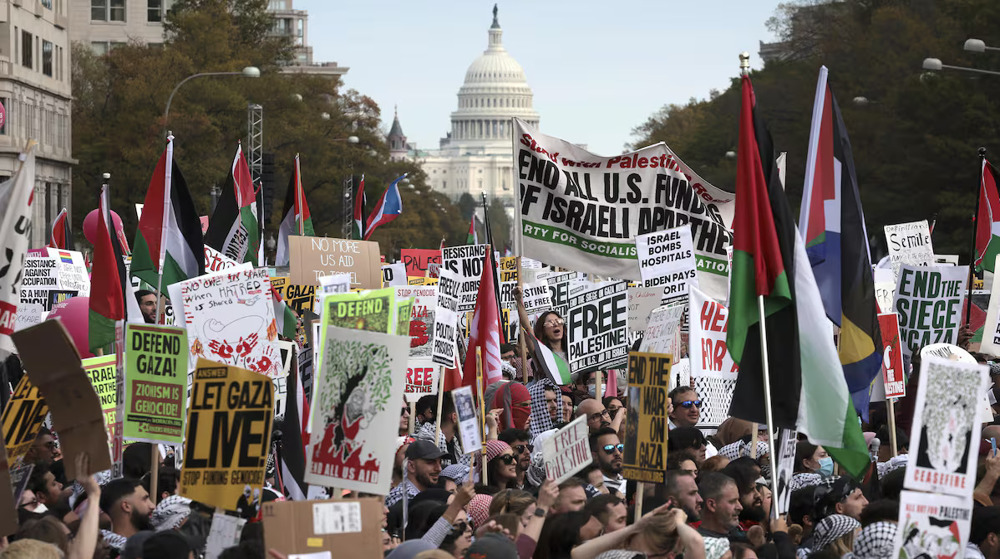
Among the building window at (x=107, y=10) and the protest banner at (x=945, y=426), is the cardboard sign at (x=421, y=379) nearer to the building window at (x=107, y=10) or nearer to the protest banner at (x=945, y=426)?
the protest banner at (x=945, y=426)

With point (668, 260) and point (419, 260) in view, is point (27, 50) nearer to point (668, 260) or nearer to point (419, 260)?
point (419, 260)

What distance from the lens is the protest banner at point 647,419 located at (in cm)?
842

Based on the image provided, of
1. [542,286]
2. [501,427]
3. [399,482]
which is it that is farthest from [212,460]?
[542,286]

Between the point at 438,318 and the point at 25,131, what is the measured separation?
5186 cm

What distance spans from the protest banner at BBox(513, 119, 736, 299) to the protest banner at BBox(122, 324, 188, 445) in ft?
11.8

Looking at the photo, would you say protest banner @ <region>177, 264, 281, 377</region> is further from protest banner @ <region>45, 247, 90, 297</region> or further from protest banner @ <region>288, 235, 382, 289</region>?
protest banner @ <region>45, 247, 90, 297</region>

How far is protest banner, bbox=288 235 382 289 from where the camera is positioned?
14539 mm

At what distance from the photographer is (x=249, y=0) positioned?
2872 inches

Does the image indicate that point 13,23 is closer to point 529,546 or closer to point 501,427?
point 501,427

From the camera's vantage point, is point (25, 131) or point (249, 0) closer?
point (25, 131)

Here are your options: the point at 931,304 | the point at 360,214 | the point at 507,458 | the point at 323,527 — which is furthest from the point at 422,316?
the point at 360,214

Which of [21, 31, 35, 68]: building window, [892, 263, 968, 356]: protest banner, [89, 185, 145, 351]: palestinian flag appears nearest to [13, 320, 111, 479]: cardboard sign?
[89, 185, 145, 351]: palestinian flag

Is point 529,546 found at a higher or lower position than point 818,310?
lower

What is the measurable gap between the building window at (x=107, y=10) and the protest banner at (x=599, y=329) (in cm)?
7581
